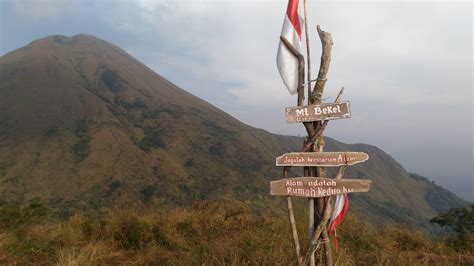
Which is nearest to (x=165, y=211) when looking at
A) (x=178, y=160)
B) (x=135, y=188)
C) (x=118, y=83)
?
(x=135, y=188)

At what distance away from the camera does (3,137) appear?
210 feet

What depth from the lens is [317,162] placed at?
4.67 meters

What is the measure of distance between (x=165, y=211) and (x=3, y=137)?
2593 inches

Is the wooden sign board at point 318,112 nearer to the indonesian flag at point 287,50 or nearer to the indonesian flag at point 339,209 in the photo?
the indonesian flag at point 287,50

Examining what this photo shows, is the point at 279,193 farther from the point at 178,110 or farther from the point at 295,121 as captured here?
the point at 178,110

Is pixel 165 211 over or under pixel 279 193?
under

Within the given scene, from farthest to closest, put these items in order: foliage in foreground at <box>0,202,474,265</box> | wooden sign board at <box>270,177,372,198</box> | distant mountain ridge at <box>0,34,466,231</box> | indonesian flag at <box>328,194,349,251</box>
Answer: distant mountain ridge at <box>0,34,466,231</box> → foliage in foreground at <box>0,202,474,265</box> → indonesian flag at <box>328,194,349,251</box> → wooden sign board at <box>270,177,372,198</box>

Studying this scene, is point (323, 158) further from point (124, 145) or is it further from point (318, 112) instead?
point (124, 145)

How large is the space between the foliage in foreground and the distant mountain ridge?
26071 mm

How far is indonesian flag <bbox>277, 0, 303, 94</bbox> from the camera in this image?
5.15 metres

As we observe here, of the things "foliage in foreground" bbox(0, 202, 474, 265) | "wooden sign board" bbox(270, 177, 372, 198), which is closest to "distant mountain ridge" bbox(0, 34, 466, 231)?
"foliage in foreground" bbox(0, 202, 474, 265)

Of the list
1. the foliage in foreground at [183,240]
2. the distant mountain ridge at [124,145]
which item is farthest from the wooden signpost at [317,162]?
the distant mountain ridge at [124,145]

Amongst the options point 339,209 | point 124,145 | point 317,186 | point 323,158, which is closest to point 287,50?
point 323,158

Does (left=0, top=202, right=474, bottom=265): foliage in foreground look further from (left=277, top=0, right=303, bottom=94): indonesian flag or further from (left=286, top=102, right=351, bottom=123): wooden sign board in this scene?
(left=277, top=0, right=303, bottom=94): indonesian flag
